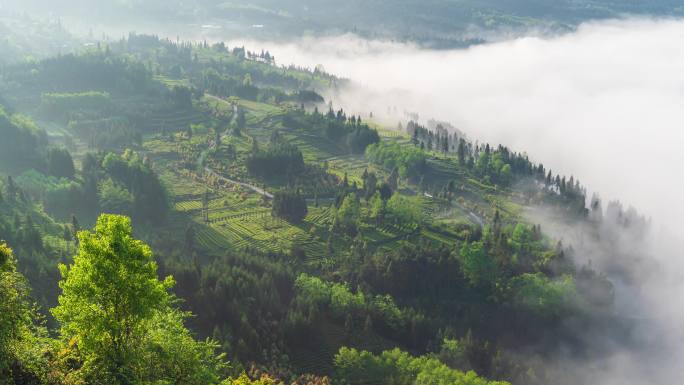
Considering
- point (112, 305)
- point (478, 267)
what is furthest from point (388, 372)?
point (112, 305)

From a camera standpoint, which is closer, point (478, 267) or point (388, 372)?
point (388, 372)

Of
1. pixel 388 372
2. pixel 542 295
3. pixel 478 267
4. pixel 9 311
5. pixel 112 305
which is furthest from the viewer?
pixel 478 267

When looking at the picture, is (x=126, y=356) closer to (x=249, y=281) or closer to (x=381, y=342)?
(x=249, y=281)

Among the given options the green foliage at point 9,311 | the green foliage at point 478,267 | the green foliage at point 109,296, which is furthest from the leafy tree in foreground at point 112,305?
the green foliage at point 478,267

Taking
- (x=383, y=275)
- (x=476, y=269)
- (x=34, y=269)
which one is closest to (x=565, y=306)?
(x=476, y=269)

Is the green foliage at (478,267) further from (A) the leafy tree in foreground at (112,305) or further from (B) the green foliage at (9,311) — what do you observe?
(B) the green foliage at (9,311)

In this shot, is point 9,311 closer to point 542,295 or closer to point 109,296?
point 109,296

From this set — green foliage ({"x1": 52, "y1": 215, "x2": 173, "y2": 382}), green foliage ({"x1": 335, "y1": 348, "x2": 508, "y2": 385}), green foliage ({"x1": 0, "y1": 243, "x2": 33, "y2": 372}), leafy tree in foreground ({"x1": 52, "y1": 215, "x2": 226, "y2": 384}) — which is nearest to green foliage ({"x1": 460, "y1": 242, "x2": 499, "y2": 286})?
green foliage ({"x1": 335, "y1": 348, "x2": 508, "y2": 385})

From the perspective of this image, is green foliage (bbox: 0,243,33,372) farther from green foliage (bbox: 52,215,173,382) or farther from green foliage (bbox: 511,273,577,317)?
green foliage (bbox: 511,273,577,317)
